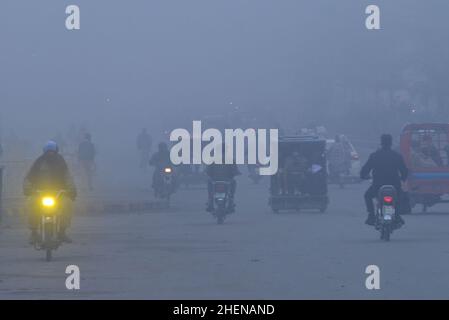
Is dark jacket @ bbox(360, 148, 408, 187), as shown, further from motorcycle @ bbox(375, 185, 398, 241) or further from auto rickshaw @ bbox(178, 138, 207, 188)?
auto rickshaw @ bbox(178, 138, 207, 188)

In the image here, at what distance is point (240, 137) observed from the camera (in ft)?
210

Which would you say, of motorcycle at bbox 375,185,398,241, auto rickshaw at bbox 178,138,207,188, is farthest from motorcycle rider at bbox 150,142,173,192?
motorcycle at bbox 375,185,398,241

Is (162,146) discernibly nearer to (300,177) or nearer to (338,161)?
(300,177)

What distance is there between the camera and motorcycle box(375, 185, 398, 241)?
25.1 metres

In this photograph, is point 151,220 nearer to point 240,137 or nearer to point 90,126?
point 240,137

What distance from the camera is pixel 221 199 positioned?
31.0 metres

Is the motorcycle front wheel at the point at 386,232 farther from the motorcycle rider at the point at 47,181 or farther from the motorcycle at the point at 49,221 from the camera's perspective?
the motorcycle at the point at 49,221

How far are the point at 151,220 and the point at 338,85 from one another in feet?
267

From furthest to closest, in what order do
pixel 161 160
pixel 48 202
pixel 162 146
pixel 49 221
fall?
pixel 161 160
pixel 162 146
pixel 48 202
pixel 49 221

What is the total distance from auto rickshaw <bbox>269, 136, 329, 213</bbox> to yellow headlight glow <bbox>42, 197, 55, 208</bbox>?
12.4 meters

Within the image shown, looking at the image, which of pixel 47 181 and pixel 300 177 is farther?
pixel 300 177

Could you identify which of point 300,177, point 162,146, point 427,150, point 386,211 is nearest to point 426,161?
point 427,150

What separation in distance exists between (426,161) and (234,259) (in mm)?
13439
